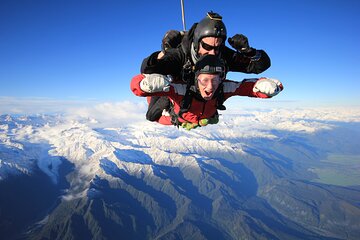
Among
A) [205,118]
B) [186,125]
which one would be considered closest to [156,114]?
[186,125]

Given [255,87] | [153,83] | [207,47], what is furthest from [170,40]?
[255,87]

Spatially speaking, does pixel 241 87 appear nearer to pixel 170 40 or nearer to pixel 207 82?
pixel 207 82

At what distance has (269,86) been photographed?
4.88 metres

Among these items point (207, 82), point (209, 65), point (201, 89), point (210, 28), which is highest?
point (210, 28)

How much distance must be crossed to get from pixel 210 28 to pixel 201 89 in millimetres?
1111

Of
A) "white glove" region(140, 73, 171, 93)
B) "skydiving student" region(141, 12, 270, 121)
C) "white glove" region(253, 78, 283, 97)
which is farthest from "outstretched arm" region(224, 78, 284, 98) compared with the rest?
"white glove" region(140, 73, 171, 93)

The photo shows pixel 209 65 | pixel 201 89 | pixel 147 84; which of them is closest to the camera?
pixel 147 84

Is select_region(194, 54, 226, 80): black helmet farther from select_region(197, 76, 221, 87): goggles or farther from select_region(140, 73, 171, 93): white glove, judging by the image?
select_region(140, 73, 171, 93): white glove

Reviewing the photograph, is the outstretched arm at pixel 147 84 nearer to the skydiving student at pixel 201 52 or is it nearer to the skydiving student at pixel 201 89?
the skydiving student at pixel 201 89

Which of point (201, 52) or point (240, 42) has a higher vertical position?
point (240, 42)

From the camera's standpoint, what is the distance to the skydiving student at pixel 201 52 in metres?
4.76

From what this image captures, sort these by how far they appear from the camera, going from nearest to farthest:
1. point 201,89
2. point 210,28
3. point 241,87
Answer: point 210,28
point 201,89
point 241,87

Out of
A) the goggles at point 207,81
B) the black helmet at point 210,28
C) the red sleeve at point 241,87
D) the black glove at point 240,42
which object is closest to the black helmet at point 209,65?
the goggles at point 207,81

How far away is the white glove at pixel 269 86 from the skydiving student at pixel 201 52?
65cm
